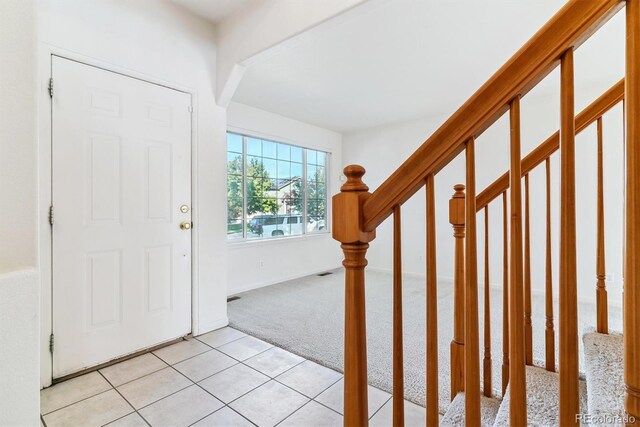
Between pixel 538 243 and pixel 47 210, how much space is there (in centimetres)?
509

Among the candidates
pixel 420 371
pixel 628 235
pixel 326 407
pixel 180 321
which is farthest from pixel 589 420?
pixel 180 321

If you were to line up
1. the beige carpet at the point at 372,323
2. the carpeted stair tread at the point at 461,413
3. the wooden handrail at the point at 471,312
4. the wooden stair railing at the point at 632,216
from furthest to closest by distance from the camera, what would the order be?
the beige carpet at the point at 372,323, the carpeted stair tread at the point at 461,413, the wooden handrail at the point at 471,312, the wooden stair railing at the point at 632,216

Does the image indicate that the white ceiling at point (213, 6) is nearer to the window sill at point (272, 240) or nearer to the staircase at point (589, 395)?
the window sill at point (272, 240)

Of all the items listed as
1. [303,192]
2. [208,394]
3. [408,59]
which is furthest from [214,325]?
[408,59]

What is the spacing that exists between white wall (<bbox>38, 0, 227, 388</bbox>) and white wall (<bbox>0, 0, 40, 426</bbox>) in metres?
1.35

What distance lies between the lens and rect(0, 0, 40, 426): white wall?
847 mm

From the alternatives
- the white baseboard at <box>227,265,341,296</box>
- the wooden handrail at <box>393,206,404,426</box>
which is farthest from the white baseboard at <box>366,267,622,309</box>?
the wooden handrail at <box>393,206,404,426</box>

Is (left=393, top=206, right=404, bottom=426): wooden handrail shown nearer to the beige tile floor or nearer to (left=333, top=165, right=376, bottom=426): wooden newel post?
(left=333, top=165, right=376, bottom=426): wooden newel post

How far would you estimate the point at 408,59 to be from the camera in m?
2.96

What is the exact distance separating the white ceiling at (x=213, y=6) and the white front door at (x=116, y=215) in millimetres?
688

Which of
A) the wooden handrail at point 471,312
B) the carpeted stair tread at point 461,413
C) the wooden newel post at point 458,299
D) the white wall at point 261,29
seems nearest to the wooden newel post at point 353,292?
the wooden handrail at point 471,312

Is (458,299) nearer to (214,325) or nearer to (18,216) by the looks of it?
(18,216)

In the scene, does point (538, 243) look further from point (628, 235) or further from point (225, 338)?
point (628, 235)

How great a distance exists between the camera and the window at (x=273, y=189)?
425cm
